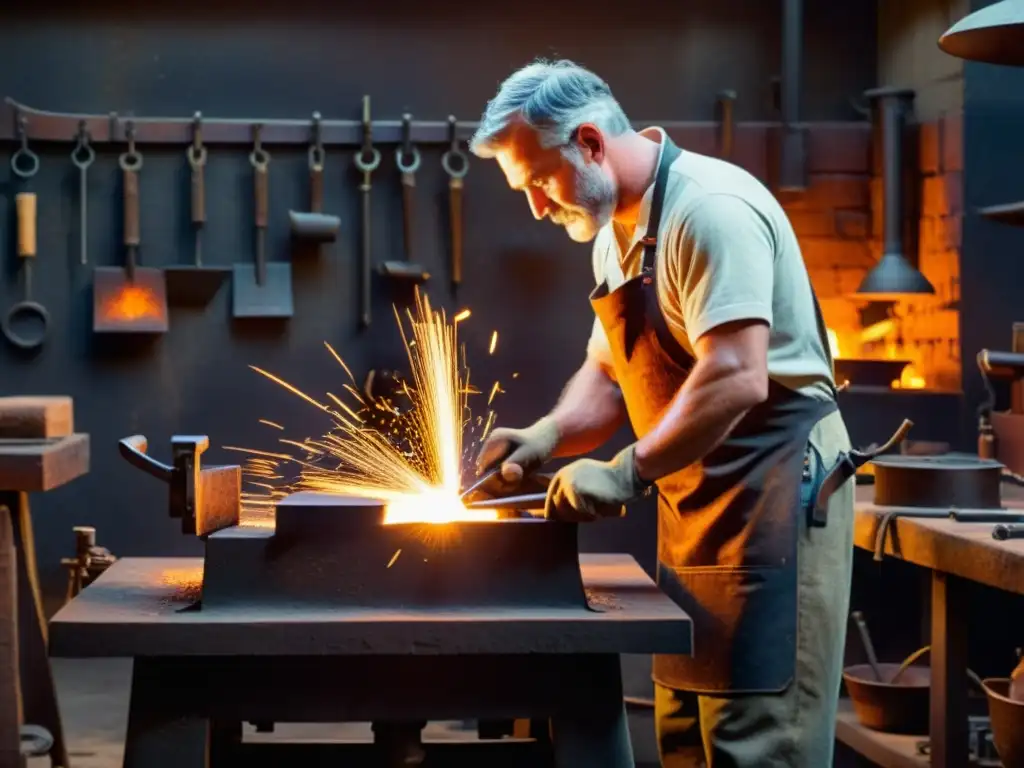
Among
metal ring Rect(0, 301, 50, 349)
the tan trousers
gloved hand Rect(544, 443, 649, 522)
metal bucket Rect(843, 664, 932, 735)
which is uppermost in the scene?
metal ring Rect(0, 301, 50, 349)

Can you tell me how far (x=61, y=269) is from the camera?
502cm

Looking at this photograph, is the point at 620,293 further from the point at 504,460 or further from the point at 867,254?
the point at 867,254

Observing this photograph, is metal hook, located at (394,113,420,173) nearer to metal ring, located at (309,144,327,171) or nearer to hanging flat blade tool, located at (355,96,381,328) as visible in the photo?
hanging flat blade tool, located at (355,96,381,328)

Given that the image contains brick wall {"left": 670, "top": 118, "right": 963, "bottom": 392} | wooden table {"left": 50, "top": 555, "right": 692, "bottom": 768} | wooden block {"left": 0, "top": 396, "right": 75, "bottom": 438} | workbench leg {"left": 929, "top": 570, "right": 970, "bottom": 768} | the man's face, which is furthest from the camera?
brick wall {"left": 670, "top": 118, "right": 963, "bottom": 392}

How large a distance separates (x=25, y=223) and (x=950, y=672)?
334cm

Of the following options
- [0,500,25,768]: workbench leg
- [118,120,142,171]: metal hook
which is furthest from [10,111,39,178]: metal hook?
[0,500,25,768]: workbench leg

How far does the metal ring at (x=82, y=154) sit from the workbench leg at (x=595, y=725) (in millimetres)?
3335

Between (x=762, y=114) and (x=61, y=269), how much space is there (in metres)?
2.54

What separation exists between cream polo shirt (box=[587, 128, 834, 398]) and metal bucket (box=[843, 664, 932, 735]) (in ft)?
5.18

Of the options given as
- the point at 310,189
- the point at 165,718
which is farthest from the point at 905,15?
the point at 165,718

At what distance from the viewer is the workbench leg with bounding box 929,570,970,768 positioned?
3.20m

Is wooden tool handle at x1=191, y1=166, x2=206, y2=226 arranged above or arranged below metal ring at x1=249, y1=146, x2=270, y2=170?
below

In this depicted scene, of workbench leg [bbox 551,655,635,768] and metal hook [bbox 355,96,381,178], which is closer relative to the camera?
workbench leg [bbox 551,655,635,768]

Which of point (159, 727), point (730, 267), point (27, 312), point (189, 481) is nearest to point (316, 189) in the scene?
point (27, 312)
